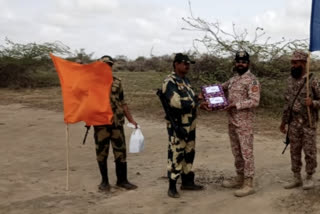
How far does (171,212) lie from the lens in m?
5.08

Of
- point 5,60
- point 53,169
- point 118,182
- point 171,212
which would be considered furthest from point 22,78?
point 171,212

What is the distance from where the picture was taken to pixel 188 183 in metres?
5.88

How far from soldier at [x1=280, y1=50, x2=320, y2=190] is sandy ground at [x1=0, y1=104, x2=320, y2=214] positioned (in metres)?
0.39

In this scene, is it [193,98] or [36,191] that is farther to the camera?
[36,191]

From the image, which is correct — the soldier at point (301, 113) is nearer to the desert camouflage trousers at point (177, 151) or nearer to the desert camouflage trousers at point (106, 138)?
the desert camouflage trousers at point (177, 151)

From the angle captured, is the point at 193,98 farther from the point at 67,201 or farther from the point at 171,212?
the point at 67,201

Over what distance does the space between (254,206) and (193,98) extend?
1.49m

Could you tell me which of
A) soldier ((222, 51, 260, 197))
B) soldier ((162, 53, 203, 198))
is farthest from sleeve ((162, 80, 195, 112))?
soldier ((222, 51, 260, 197))

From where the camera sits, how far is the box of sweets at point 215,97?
5.41 m

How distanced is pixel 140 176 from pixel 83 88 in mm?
1754

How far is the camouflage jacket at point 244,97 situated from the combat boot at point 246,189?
713 mm

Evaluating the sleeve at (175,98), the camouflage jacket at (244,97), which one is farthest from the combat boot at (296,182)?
the sleeve at (175,98)

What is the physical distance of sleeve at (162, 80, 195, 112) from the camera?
535 centimetres

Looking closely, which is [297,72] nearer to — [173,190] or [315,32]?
[315,32]
